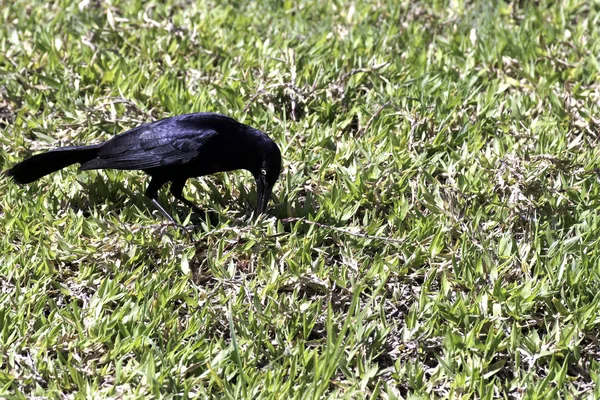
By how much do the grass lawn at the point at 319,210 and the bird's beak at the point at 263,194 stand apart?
0.09 m

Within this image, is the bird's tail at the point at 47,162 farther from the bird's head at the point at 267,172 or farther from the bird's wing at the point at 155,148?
the bird's head at the point at 267,172

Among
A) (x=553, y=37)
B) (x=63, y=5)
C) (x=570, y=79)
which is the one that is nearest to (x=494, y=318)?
(x=570, y=79)

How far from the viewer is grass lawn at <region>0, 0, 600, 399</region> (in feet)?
13.0

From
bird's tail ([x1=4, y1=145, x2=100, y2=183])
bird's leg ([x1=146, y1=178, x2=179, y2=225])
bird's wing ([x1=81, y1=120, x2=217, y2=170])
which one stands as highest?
bird's wing ([x1=81, y1=120, x2=217, y2=170])

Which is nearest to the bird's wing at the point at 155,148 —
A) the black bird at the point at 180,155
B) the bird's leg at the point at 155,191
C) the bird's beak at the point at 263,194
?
the black bird at the point at 180,155

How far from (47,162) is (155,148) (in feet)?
2.04

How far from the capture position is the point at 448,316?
4.21 meters

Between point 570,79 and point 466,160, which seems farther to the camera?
point 570,79

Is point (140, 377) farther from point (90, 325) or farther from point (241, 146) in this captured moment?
point (241, 146)

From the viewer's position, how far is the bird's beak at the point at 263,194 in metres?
4.89

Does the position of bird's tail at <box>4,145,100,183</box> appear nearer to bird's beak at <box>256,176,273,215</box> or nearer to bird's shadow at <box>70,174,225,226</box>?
bird's shadow at <box>70,174,225,226</box>

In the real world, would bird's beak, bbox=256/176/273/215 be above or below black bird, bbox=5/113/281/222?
below

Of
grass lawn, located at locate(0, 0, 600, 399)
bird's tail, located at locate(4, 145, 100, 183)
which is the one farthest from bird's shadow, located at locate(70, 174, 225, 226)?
bird's tail, located at locate(4, 145, 100, 183)

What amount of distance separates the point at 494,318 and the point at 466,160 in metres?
1.47
